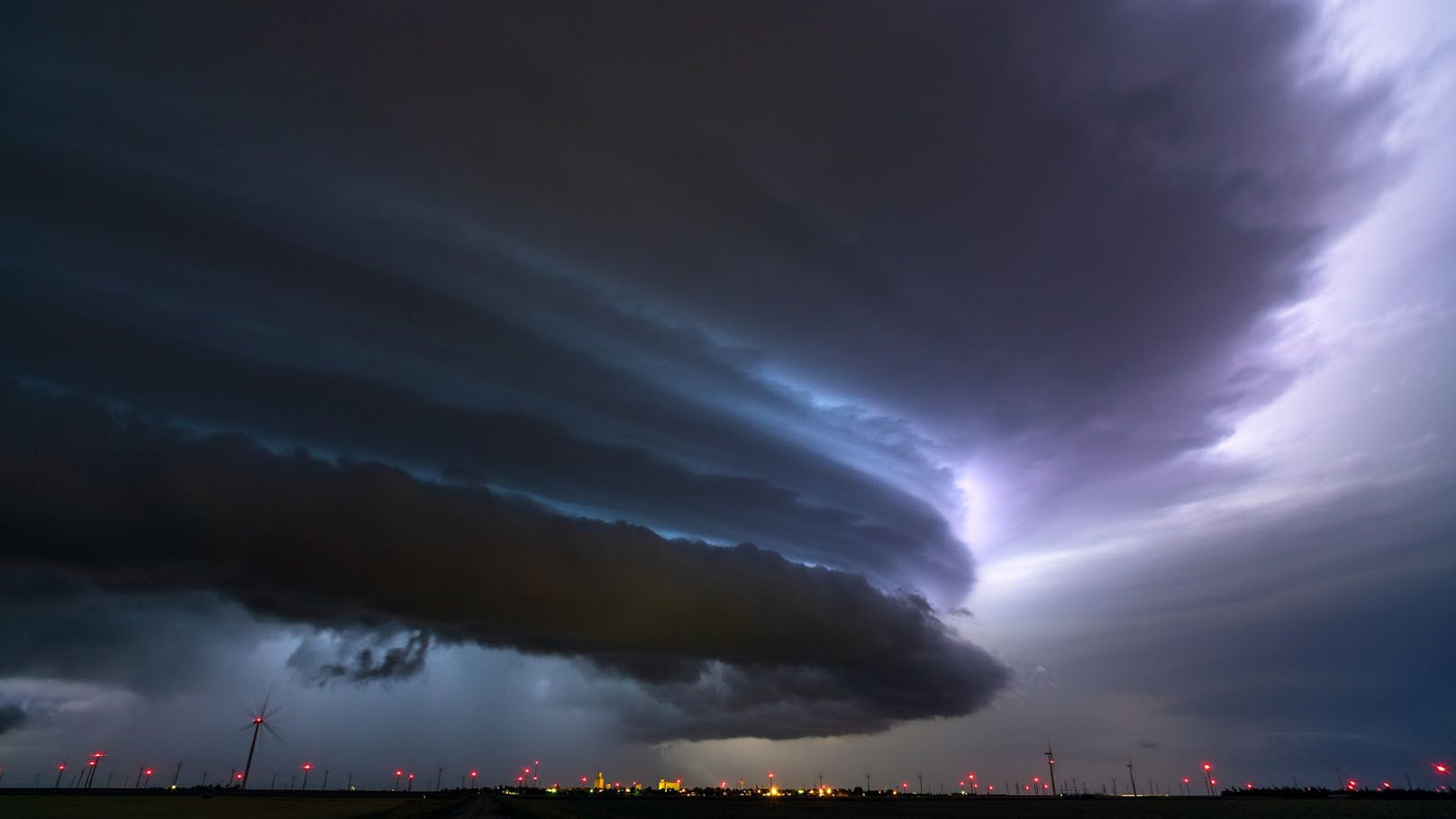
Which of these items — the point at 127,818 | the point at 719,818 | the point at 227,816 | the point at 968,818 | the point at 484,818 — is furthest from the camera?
the point at 968,818

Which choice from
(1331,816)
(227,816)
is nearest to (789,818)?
(227,816)

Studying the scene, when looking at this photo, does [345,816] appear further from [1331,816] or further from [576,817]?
[1331,816]

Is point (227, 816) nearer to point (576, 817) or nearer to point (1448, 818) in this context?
point (576, 817)

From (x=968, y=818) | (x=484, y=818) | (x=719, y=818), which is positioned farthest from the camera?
(x=968, y=818)

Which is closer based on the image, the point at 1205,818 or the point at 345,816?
the point at 345,816

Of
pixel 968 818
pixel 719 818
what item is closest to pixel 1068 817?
pixel 968 818

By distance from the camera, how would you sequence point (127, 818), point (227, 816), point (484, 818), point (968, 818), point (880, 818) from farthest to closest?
point (968, 818) → point (484, 818) → point (880, 818) → point (227, 816) → point (127, 818)

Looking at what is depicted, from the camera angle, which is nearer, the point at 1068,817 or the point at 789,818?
the point at 789,818

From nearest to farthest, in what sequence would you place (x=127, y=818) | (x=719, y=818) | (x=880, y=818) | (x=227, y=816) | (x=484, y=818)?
(x=127, y=818), (x=227, y=816), (x=880, y=818), (x=719, y=818), (x=484, y=818)

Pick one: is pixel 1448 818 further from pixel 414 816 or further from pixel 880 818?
pixel 414 816
